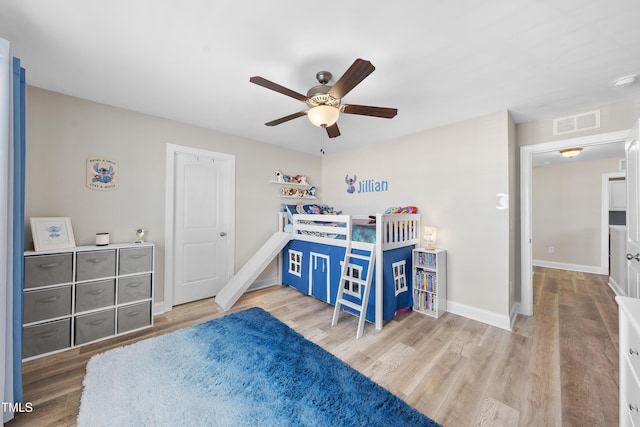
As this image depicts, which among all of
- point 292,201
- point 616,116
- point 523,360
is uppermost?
point 616,116

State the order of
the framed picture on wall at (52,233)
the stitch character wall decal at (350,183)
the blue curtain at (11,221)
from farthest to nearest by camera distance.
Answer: the stitch character wall decal at (350,183)
the framed picture on wall at (52,233)
the blue curtain at (11,221)

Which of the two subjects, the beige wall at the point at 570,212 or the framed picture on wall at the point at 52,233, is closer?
the framed picture on wall at the point at 52,233

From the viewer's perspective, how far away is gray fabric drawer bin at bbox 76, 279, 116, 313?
2217 mm

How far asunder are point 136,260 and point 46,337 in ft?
2.82

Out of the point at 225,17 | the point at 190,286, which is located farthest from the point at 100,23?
the point at 190,286

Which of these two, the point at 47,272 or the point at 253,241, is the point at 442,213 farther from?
the point at 47,272

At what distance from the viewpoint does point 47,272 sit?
6.79 feet

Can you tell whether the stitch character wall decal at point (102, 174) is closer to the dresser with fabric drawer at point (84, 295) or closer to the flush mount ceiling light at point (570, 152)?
the dresser with fabric drawer at point (84, 295)

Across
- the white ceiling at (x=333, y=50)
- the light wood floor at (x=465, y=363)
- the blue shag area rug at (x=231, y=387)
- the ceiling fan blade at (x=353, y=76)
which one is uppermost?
the white ceiling at (x=333, y=50)

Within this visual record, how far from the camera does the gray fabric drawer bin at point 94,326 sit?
2215 millimetres

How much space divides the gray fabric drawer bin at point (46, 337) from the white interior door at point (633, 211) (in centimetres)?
493

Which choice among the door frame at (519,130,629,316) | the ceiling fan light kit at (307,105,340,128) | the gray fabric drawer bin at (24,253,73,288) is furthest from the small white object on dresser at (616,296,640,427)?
the gray fabric drawer bin at (24,253,73,288)

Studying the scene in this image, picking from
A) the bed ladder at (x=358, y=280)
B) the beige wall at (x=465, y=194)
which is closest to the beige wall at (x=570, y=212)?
the beige wall at (x=465, y=194)

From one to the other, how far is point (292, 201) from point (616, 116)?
4.13 meters
